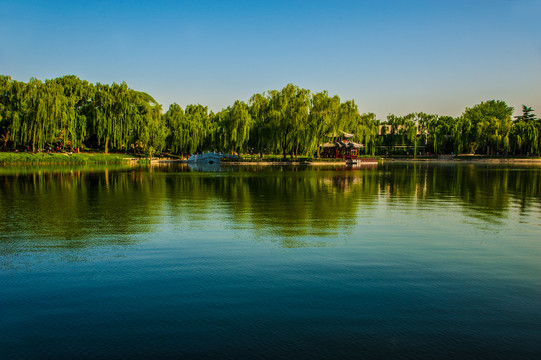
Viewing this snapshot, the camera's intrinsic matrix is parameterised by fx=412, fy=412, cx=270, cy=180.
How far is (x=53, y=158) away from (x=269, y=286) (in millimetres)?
53683

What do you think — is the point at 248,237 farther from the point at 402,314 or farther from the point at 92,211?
the point at 92,211

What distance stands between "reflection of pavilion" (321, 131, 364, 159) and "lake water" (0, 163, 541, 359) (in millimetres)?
52333

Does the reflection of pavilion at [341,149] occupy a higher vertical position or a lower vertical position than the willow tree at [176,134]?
lower

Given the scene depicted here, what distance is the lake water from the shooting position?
4.46 meters

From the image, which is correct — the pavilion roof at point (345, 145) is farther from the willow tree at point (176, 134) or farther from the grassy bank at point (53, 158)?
the grassy bank at point (53, 158)

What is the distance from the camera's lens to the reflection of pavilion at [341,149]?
64.8 metres

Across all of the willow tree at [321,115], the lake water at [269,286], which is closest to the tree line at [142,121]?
the willow tree at [321,115]

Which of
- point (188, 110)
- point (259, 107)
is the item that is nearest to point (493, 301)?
point (259, 107)

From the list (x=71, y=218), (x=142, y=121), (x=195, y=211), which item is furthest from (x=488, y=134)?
(x=71, y=218)

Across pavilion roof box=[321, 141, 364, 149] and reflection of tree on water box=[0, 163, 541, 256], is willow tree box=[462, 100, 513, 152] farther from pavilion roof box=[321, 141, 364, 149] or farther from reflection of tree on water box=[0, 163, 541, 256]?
reflection of tree on water box=[0, 163, 541, 256]

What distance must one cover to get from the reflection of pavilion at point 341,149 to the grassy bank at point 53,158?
32.3m

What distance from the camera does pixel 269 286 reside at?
20.3 ft

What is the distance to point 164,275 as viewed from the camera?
6773 millimetres

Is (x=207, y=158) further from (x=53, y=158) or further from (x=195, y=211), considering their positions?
(x=195, y=211)
